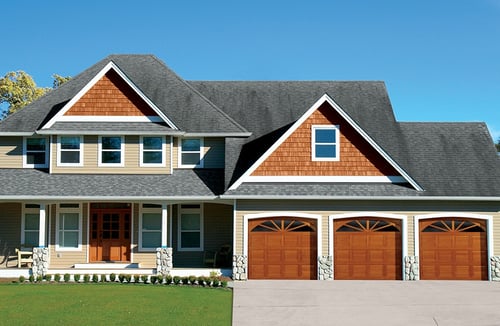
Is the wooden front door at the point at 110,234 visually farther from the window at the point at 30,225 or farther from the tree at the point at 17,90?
the tree at the point at 17,90

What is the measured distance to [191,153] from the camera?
25188 mm

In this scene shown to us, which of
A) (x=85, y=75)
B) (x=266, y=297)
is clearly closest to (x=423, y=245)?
(x=266, y=297)

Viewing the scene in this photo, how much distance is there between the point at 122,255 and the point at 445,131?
47.6ft

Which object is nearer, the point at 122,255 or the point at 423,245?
the point at 423,245

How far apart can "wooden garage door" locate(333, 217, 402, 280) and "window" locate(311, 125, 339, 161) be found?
241 cm

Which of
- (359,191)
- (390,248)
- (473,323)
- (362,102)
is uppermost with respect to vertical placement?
(362,102)

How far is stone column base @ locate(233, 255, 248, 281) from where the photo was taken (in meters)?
21.5

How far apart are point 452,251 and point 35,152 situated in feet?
55.5

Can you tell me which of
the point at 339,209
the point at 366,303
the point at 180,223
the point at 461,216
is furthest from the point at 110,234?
the point at 461,216

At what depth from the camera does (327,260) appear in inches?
858

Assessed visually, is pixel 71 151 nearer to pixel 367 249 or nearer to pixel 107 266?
pixel 107 266

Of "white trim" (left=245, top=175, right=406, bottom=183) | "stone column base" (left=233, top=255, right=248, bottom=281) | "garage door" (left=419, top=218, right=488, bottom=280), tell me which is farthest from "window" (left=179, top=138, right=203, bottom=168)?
"garage door" (left=419, top=218, right=488, bottom=280)

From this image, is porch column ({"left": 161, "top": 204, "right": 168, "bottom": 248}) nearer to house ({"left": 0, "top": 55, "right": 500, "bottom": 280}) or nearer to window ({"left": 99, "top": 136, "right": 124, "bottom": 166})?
house ({"left": 0, "top": 55, "right": 500, "bottom": 280})

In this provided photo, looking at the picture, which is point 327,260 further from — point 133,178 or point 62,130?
point 62,130
